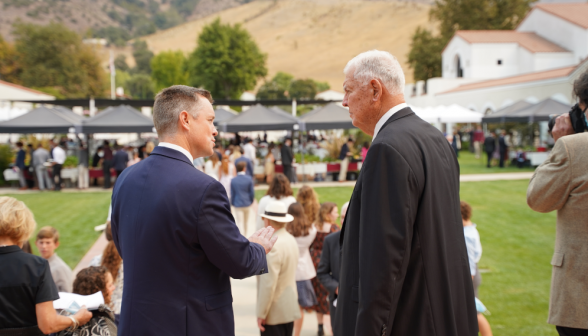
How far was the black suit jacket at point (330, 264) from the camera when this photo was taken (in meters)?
4.39

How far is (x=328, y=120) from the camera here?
18.3 metres

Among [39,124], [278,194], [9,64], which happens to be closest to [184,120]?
[278,194]

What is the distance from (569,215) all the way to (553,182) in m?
0.23

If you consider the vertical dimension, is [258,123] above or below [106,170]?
above

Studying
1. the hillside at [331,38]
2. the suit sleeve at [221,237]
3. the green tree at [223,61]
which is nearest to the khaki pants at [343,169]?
the suit sleeve at [221,237]

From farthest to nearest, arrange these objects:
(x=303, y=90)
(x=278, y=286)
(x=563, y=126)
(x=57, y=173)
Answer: (x=303, y=90) < (x=57, y=173) < (x=278, y=286) < (x=563, y=126)

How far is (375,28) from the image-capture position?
166 meters

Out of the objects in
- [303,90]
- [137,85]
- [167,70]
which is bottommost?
[303,90]

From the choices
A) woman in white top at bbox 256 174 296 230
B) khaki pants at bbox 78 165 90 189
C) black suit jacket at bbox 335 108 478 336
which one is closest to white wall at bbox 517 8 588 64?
khaki pants at bbox 78 165 90 189

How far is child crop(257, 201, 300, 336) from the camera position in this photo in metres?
Answer: 4.49

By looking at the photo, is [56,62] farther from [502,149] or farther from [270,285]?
[270,285]

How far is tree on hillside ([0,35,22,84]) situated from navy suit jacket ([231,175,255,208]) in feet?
243

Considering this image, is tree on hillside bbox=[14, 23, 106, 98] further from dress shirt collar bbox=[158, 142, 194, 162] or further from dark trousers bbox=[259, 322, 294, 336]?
dress shirt collar bbox=[158, 142, 194, 162]

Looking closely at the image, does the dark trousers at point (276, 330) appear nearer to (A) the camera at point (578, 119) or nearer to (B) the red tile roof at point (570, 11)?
(A) the camera at point (578, 119)
